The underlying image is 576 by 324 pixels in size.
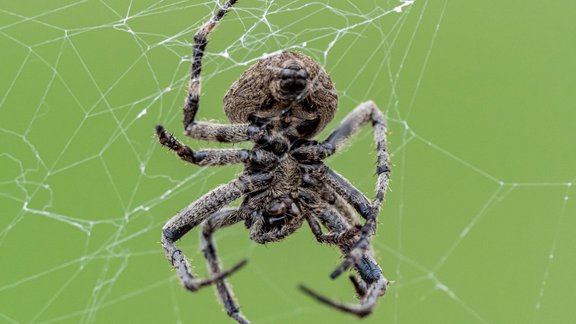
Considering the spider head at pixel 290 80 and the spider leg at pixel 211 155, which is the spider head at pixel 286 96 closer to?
the spider head at pixel 290 80

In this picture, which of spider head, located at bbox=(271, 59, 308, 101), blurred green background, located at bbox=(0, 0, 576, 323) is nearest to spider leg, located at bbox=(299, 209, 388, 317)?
spider head, located at bbox=(271, 59, 308, 101)

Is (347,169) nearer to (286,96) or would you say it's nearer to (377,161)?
(377,161)

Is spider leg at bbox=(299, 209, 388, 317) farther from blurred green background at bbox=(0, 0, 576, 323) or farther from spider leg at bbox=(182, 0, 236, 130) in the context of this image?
blurred green background at bbox=(0, 0, 576, 323)

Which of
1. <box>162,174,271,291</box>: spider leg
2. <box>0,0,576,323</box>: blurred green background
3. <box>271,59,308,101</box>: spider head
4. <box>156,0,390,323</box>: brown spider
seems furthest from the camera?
<box>0,0,576,323</box>: blurred green background

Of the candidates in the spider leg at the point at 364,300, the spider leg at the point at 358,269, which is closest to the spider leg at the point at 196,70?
the spider leg at the point at 358,269

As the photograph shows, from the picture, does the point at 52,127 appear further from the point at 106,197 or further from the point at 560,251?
the point at 560,251

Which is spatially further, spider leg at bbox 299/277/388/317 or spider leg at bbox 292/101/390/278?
spider leg at bbox 292/101/390/278
